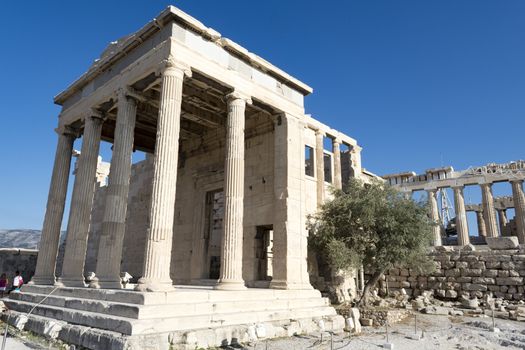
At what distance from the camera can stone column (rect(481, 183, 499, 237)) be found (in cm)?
2686

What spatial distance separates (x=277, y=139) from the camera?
43.7 feet

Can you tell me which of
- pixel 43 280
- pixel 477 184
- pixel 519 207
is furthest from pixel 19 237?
pixel 519 207

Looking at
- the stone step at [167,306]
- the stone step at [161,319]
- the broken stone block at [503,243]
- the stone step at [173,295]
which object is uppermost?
the broken stone block at [503,243]

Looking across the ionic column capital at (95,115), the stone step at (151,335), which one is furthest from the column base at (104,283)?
the ionic column capital at (95,115)

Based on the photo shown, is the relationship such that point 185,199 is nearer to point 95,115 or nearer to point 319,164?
point 95,115

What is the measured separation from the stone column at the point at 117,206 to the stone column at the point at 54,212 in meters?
3.94

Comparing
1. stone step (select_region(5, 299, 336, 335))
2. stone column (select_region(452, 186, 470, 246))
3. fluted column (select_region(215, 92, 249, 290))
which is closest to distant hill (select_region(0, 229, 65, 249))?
stone column (select_region(452, 186, 470, 246))

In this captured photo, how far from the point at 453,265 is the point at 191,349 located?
12927 mm

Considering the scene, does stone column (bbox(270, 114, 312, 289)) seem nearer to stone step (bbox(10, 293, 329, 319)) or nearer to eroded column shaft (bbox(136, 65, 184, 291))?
stone step (bbox(10, 293, 329, 319))

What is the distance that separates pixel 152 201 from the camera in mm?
9172

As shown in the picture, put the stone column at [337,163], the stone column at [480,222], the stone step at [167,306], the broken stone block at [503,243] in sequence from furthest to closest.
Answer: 1. the stone column at [480,222]
2. the stone column at [337,163]
3. the broken stone block at [503,243]
4. the stone step at [167,306]

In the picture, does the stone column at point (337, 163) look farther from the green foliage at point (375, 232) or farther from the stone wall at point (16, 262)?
the stone wall at point (16, 262)

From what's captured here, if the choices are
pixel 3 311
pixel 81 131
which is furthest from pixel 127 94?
pixel 3 311

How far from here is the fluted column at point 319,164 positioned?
675 inches
